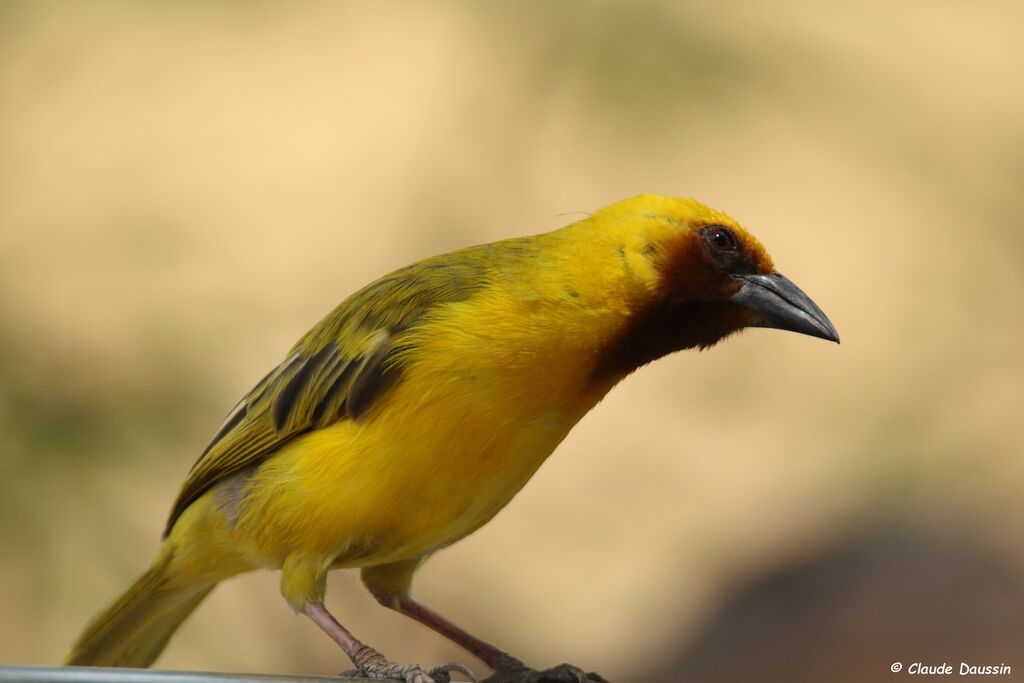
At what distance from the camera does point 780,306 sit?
3.60 m

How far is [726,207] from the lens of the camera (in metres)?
6.61

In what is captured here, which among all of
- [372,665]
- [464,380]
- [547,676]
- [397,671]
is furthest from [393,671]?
[464,380]

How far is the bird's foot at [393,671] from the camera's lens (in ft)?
11.0

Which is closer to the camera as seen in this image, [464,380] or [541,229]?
A: [464,380]

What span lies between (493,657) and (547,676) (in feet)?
1.06

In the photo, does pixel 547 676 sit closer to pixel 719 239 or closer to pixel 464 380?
pixel 464 380

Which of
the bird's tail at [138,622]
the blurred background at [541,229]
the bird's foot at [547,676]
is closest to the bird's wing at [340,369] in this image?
the bird's tail at [138,622]

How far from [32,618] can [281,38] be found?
2.62 m

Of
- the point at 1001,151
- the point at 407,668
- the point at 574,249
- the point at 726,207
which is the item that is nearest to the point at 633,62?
the point at 726,207

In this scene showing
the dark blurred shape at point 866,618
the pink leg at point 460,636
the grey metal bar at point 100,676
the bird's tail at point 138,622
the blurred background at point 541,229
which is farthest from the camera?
the dark blurred shape at point 866,618

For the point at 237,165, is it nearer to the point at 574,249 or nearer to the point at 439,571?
the point at 439,571

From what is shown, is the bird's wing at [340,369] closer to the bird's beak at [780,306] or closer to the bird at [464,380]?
the bird at [464,380]

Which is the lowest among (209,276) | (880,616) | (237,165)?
(880,616)

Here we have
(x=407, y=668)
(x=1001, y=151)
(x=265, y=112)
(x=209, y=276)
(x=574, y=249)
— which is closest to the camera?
(x=407, y=668)
